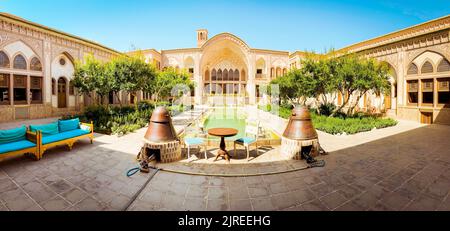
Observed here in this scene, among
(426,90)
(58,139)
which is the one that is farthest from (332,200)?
(426,90)

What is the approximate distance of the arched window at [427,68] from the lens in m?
13.2

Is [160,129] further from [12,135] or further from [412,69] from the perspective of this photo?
[412,69]

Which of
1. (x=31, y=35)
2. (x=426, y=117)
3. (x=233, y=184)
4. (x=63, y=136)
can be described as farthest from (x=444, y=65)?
(x=31, y=35)

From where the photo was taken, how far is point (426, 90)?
13.6 meters

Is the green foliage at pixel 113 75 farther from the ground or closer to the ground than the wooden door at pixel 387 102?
farther from the ground

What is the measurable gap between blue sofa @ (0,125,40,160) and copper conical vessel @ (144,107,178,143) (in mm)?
3015

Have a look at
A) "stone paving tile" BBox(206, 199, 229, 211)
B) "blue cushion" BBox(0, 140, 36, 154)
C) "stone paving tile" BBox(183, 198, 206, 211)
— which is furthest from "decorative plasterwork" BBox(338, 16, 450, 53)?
"blue cushion" BBox(0, 140, 36, 154)

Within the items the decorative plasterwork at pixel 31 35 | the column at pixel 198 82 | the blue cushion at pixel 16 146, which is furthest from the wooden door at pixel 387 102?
the decorative plasterwork at pixel 31 35

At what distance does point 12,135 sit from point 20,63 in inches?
455

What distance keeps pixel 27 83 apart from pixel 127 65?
26.5 feet

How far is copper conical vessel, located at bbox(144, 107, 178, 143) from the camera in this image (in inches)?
211

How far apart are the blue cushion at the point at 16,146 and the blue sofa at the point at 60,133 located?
244mm

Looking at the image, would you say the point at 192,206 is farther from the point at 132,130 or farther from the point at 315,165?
the point at 132,130

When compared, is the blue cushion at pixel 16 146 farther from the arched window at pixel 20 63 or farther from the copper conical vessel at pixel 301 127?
the arched window at pixel 20 63
